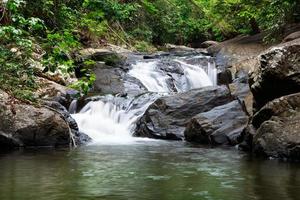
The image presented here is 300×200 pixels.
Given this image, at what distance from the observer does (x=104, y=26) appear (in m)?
20.1

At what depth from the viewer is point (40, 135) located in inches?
414

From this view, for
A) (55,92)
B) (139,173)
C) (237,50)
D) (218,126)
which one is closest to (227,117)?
(218,126)

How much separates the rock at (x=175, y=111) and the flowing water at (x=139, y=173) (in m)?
0.53

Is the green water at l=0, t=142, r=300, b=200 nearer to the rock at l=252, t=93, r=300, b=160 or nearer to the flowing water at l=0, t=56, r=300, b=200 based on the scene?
the flowing water at l=0, t=56, r=300, b=200

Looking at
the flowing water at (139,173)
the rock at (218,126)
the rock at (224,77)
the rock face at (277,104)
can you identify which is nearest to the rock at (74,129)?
the flowing water at (139,173)

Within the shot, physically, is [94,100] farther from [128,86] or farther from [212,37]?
[212,37]

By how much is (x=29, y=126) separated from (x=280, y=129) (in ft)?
16.1

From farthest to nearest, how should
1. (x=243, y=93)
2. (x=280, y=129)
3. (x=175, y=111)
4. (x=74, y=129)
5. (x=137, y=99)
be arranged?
(x=137, y=99), (x=243, y=93), (x=175, y=111), (x=74, y=129), (x=280, y=129)

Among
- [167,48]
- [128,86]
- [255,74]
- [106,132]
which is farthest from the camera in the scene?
[167,48]

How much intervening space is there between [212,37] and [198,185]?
934 inches

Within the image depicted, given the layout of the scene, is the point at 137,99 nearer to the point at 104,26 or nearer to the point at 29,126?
the point at 29,126

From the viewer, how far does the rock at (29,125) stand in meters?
10.3

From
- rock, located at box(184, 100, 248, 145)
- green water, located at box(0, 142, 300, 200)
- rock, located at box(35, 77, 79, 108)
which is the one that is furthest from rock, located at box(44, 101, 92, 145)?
rock, located at box(184, 100, 248, 145)

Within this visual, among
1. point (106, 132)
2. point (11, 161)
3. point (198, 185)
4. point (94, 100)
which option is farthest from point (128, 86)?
point (198, 185)
